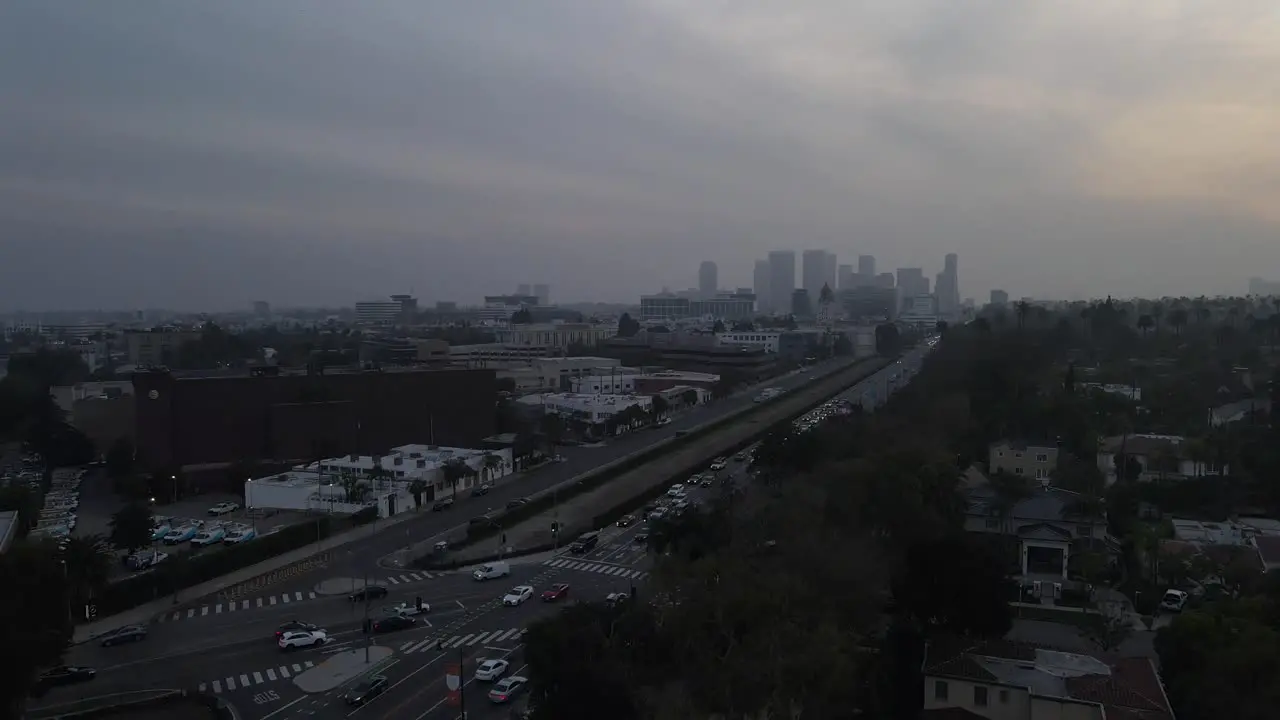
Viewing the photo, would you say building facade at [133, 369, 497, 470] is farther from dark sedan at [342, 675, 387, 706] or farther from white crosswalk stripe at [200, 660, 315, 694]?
dark sedan at [342, 675, 387, 706]

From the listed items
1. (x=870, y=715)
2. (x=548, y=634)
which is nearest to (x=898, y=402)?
(x=870, y=715)

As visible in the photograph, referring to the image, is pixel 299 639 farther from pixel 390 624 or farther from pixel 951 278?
pixel 951 278

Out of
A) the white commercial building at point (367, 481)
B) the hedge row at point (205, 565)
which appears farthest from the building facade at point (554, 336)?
the hedge row at point (205, 565)

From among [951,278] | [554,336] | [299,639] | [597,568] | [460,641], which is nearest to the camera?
[299,639]

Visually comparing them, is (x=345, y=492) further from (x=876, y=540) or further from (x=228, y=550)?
(x=876, y=540)

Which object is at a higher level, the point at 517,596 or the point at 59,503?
the point at 517,596

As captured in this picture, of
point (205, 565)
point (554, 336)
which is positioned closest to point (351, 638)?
point (205, 565)

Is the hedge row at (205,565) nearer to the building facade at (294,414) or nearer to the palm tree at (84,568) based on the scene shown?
the palm tree at (84,568)
